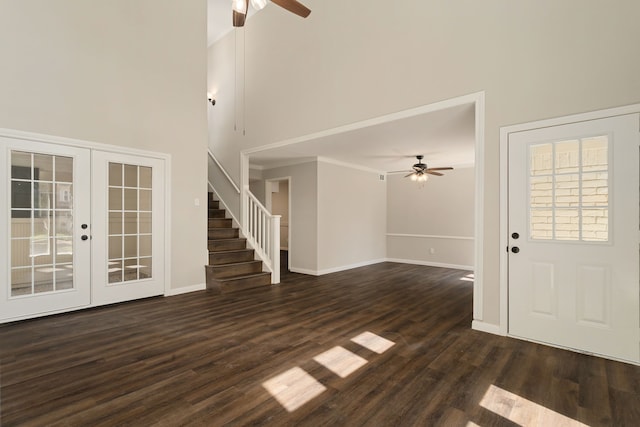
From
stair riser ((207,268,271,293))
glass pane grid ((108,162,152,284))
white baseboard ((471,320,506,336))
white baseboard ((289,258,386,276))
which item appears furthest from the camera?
white baseboard ((289,258,386,276))

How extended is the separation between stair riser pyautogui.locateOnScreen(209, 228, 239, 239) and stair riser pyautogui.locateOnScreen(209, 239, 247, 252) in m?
0.24

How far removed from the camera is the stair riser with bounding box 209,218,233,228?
19.6 ft

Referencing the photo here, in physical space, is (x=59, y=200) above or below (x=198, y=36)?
below

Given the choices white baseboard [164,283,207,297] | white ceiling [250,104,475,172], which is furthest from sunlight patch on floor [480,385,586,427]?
white baseboard [164,283,207,297]

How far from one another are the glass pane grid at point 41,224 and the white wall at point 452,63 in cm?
306

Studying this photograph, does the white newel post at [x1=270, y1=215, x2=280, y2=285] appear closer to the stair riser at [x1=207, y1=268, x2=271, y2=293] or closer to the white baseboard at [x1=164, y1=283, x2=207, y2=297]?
the stair riser at [x1=207, y1=268, x2=271, y2=293]

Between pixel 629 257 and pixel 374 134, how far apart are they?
3.07 m

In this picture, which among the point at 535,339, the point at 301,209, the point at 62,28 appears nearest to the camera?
the point at 535,339

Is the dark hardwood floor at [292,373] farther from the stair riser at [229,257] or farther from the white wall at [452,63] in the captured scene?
the stair riser at [229,257]

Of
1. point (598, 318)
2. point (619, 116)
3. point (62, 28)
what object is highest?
point (62, 28)

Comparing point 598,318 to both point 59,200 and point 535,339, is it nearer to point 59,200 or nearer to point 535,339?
point 535,339

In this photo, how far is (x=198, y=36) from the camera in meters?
4.95

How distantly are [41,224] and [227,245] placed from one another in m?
2.64

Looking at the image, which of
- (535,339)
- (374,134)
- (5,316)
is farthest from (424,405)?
(5,316)
